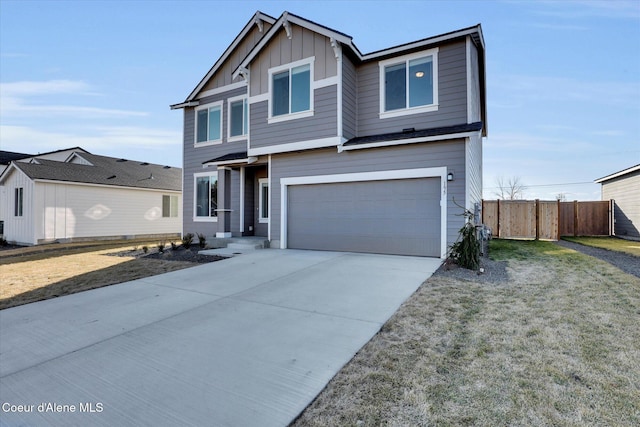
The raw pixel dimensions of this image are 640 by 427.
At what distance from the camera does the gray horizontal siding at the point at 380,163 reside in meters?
7.96

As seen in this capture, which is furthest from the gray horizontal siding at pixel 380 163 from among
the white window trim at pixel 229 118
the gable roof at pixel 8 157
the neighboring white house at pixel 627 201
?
the gable roof at pixel 8 157

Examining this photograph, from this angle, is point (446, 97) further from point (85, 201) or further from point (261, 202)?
point (85, 201)

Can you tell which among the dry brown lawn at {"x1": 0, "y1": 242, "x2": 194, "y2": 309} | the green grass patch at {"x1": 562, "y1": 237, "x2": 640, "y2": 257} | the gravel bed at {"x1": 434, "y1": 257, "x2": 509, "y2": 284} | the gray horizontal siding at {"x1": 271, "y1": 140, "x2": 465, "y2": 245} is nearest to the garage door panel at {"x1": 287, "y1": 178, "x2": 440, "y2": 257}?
the gray horizontal siding at {"x1": 271, "y1": 140, "x2": 465, "y2": 245}

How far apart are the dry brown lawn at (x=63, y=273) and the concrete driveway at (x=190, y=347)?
2.95ft

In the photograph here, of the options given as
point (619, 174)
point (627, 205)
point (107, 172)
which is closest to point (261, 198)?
point (107, 172)

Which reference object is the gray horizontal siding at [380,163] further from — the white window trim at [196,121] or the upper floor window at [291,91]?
the white window trim at [196,121]

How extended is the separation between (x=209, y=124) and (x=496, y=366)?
1361cm

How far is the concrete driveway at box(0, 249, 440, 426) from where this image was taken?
2.42m

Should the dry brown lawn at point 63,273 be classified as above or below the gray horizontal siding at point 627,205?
below

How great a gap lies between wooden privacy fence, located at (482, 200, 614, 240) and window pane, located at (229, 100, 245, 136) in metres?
12.1

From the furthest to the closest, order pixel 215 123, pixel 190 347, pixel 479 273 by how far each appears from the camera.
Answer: pixel 215 123 < pixel 479 273 < pixel 190 347

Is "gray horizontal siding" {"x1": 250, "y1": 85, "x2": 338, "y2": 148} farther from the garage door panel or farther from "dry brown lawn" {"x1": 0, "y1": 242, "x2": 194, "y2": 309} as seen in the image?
"dry brown lawn" {"x1": 0, "y1": 242, "x2": 194, "y2": 309}

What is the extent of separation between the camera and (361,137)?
9.79 metres

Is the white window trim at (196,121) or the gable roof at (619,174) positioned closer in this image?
the white window trim at (196,121)
